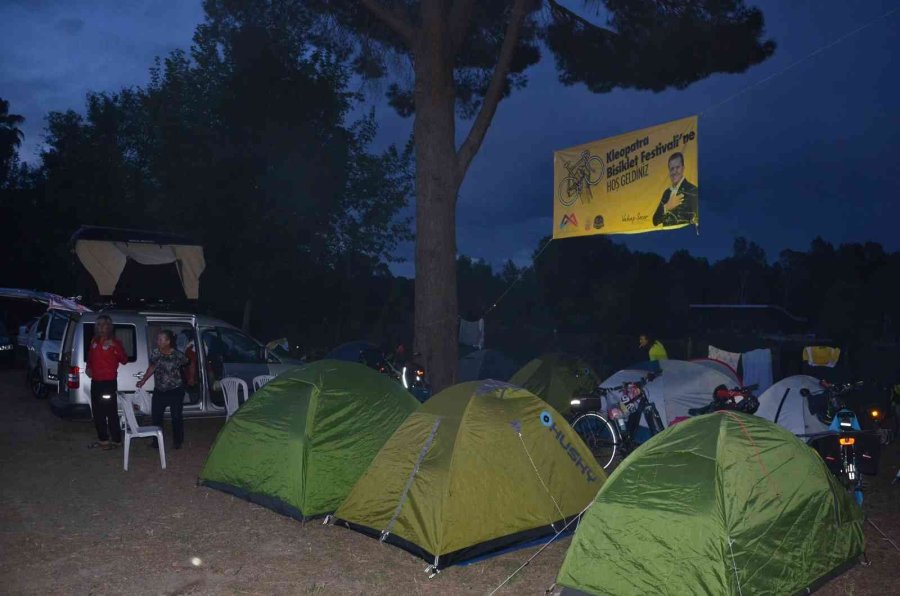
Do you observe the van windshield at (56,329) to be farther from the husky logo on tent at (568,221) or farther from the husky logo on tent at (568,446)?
the husky logo on tent at (568,446)

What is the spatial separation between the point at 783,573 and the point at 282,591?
11.7 ft

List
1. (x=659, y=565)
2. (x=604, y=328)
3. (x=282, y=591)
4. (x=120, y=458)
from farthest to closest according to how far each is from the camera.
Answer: (x=604, y=328) < (x=120, y=458) < (x=282, y=591) < (x=659, y=565)

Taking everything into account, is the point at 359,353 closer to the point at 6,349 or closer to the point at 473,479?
the point at 473,479

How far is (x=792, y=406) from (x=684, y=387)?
1.47m

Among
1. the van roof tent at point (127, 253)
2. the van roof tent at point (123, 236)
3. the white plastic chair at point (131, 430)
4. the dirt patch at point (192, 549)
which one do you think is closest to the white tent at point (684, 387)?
the dirt patch at point (192, 549)

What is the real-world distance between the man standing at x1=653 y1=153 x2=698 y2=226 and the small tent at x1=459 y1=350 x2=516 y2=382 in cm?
786

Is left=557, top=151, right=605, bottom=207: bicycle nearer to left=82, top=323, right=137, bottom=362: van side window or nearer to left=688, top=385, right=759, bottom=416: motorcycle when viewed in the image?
left=688, top=385, right=759, bottom=416: motorcycle

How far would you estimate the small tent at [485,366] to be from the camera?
17172mm

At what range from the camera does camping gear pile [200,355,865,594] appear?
5.16 meters

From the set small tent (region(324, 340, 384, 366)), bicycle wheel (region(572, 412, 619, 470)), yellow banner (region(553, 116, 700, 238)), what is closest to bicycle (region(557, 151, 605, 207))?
yellow banner (region(553, 116, 700, 238))

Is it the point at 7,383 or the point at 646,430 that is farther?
the point at 7,383

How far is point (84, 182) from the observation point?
30625mm

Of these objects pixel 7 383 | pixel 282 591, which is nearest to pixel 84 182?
pixel 7 383

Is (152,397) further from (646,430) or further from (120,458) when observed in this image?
(646,430)
